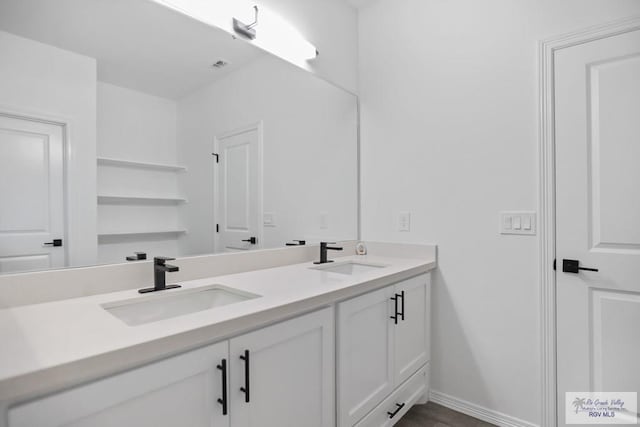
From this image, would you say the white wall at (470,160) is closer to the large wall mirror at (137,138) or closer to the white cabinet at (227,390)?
the large wall mirror at (137,138)

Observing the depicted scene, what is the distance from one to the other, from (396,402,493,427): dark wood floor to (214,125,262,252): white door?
4.29 feet

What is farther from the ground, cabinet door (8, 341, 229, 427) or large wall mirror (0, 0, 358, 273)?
large wall mirror (0, 0, 358, 273)

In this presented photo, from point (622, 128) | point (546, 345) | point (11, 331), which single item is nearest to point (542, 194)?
point (622, 128)

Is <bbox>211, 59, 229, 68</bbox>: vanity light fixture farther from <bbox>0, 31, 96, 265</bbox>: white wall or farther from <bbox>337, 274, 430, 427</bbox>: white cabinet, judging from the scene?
<bbox>337, 274, 430, 427</bbox>: white cabinet

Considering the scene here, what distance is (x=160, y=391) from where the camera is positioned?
83 centimetres

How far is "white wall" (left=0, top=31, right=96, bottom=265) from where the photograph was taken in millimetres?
1039

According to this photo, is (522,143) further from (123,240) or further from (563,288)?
(123,240)

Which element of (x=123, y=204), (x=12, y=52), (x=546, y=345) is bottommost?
(x=546, y=345)

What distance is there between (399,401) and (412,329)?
0.37 m

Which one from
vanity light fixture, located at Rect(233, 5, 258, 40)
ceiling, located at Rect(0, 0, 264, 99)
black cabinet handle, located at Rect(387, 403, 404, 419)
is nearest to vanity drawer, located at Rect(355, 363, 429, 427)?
black cabinet handle, located at Rect(387, 403, 404, 419)

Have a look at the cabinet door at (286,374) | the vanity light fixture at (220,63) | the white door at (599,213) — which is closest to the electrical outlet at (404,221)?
the white door at (599,213)

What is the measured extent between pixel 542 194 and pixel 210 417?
5.73 ft

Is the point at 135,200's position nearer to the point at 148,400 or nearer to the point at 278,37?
the point at 148,400

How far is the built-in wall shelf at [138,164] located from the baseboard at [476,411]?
6.40 feet
